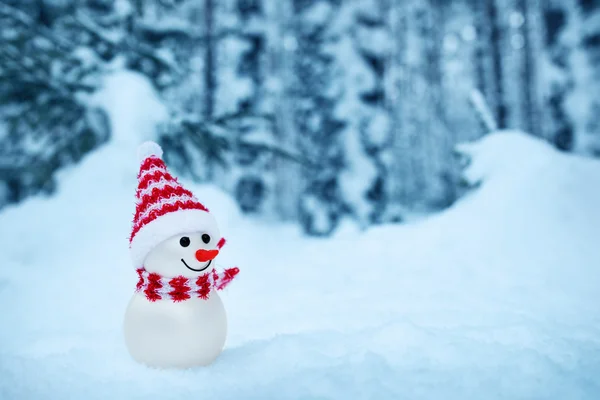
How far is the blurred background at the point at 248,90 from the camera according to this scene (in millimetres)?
4344

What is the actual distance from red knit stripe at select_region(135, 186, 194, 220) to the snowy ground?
2.21ft

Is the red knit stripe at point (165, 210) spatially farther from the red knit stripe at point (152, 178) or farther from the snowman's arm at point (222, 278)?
the snowman's arm at point (222, 278)

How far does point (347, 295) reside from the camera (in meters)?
2.99

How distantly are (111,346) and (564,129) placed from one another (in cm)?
604

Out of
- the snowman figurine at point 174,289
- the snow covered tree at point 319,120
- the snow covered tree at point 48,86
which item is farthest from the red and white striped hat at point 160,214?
the snow covered tree at point 319,120

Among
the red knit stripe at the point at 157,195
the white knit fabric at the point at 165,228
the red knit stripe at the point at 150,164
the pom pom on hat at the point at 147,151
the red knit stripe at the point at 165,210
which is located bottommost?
the white knit fabric at the point at 165,228

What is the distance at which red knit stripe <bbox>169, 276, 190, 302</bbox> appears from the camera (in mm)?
1766

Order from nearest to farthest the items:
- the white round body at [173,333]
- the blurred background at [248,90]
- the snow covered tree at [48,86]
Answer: the white round body at [173,333], the snow covered tree at [48,86], the blurred background at [248,90]

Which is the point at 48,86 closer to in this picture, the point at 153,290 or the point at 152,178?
the point at 152,178

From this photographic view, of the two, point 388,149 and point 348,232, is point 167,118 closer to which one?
point 348,232

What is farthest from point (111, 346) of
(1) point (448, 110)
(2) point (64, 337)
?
(1) point (448, 110)

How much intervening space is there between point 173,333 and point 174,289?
0.57 feet

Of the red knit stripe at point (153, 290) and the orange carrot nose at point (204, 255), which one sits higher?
the orange carrot nose at point (204, 255)

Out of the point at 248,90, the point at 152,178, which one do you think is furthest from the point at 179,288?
the point at 248,90
